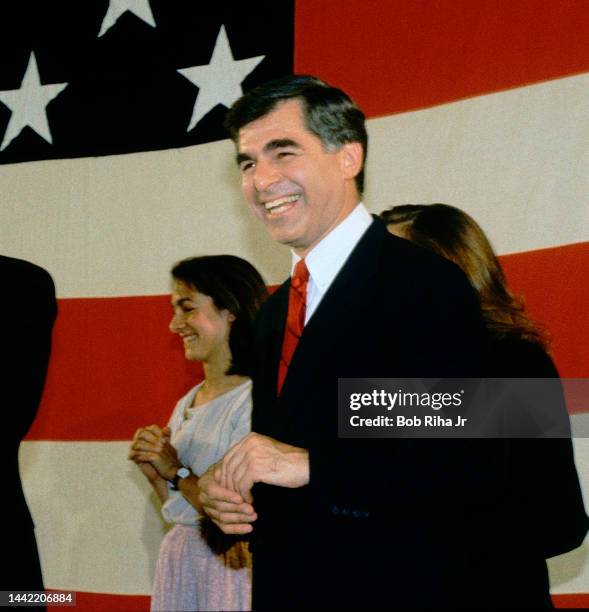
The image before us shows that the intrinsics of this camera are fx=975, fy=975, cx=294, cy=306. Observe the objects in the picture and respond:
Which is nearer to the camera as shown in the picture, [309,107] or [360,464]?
[360,464]

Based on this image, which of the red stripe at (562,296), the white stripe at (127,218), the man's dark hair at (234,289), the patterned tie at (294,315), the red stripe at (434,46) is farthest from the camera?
the white stripe at (127,218)

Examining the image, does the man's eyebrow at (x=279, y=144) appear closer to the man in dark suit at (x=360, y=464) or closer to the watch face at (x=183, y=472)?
the man in dark suit at (x=360, y=464)

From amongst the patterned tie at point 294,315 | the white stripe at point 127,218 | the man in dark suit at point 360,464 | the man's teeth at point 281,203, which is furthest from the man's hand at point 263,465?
the white stripe at point 127,218

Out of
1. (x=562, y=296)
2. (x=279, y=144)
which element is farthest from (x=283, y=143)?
(x=562, y=296)

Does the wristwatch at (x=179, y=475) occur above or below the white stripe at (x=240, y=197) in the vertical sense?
below

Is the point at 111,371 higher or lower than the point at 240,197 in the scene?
lower

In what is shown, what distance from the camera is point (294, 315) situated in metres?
1.14

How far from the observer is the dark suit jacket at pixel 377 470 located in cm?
96

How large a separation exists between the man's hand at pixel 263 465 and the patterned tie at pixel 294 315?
0.36 ft

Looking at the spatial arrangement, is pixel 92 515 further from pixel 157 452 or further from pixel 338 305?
pixel 338 305

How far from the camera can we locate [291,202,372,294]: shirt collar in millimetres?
1124

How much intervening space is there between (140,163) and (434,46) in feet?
2.95

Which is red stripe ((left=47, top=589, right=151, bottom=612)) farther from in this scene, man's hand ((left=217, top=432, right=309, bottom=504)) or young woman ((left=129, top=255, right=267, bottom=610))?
man's hand ((left=217, top=432, right=309, bottom=504))

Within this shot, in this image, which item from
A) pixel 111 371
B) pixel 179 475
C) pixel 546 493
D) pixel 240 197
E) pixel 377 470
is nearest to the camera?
pixel 377 470
